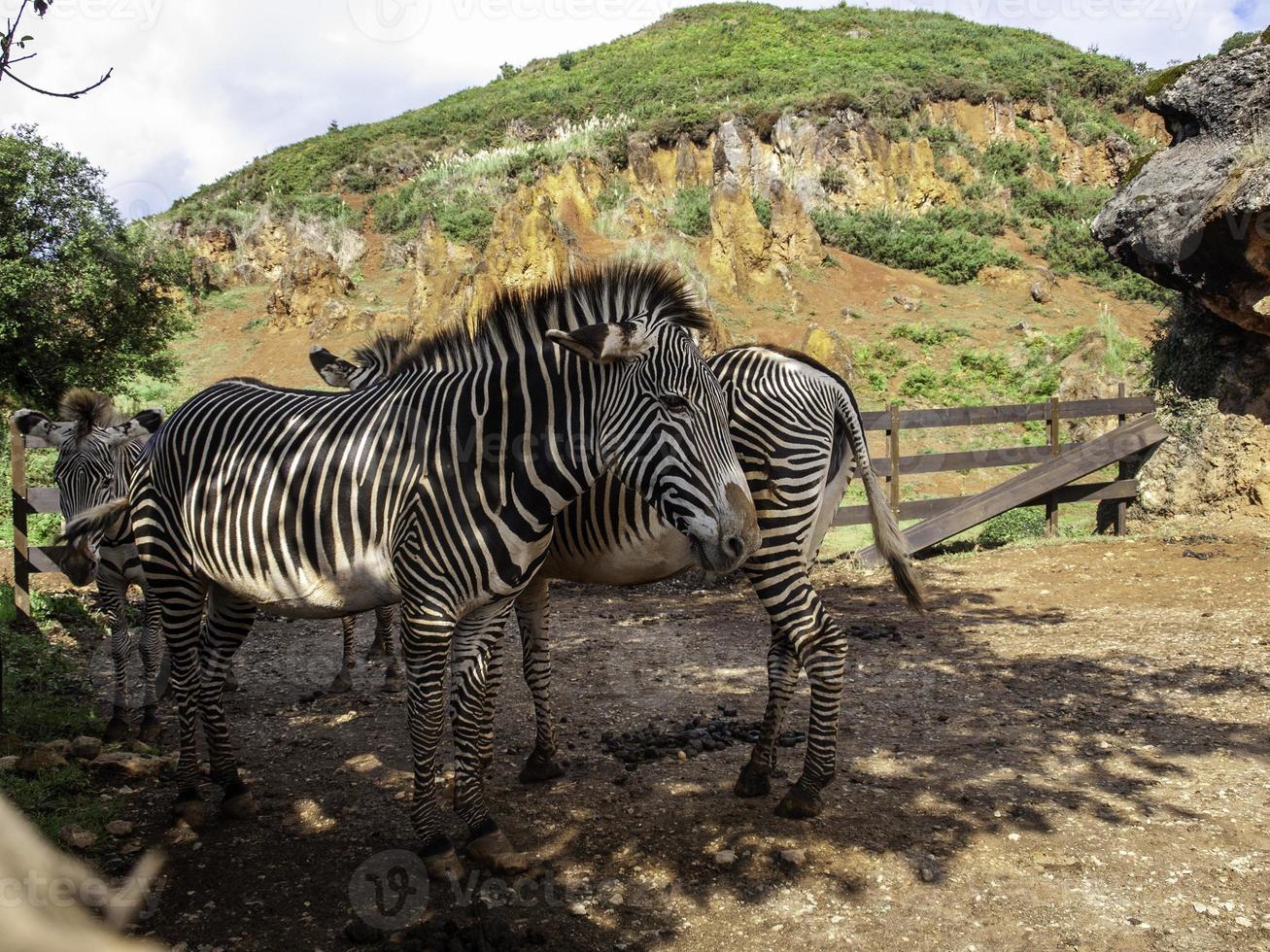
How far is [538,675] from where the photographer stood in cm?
531

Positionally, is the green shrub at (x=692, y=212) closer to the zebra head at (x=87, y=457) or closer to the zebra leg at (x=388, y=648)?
the zebra leg at (x=388, y=648)

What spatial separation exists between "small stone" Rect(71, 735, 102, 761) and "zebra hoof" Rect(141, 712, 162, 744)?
2.00ft

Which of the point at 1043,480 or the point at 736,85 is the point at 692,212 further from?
the point at 1043,480

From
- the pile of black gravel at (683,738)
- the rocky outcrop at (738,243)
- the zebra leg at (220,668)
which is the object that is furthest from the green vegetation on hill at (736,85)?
the zebra leg at (220,668)

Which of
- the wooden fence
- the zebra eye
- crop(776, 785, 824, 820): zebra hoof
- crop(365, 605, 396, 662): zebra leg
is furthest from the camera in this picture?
the wooden fence

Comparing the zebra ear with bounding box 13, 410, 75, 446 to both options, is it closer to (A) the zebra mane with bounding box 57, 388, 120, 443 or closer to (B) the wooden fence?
(A) the zebra mane with bounding box 57, 388, 120, 443

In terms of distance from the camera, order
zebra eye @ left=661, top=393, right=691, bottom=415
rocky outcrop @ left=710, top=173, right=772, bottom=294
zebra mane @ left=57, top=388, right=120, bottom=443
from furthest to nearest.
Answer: rocky outcrop @ left=710, top=173, right=772, bottom=294 < zebra mane @ left=57, top=388, right=120, bottom=443 < zebra eye @ left=661, top=393, right=691, bottom=415

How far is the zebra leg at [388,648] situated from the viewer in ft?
23.0

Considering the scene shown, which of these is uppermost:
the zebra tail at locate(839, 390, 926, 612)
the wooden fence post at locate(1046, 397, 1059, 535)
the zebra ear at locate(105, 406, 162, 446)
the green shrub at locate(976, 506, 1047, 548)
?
the zebra ear at locate(105, 406, 162, 446)

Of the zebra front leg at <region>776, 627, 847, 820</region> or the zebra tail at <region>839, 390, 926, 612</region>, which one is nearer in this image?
the zebra front leg at <region>776, 627, 847, 820</region>

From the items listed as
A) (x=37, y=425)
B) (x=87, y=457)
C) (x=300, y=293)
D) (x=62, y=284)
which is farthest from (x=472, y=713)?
(x=300, y=293)

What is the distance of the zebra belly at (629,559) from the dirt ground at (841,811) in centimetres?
123

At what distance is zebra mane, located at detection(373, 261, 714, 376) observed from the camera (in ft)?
13.7

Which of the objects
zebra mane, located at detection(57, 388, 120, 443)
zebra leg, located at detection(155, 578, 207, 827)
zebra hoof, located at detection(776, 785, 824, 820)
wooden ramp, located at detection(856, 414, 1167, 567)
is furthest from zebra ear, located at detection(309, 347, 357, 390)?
wooden ramp, located at detection(856, 414, 1167, 567)
